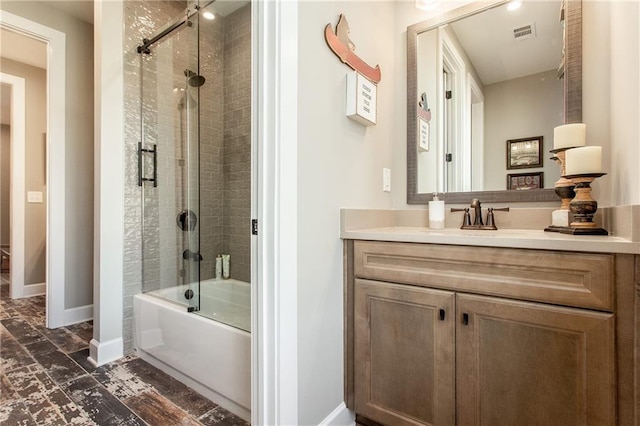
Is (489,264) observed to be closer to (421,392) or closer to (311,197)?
(421,392)

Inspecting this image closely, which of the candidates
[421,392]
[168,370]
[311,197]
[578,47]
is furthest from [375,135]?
[168,370]

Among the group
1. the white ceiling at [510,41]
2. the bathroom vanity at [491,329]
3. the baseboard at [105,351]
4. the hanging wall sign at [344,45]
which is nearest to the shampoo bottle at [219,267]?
the baseboard at [105,351]

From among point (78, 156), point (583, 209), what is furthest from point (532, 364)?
point (78, 156)

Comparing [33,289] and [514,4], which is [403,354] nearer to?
[514,4]

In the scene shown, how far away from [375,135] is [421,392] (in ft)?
3.99

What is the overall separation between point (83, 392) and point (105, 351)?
352 millimetres

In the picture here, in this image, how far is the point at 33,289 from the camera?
3246mm

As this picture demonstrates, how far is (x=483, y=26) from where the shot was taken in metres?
1.57

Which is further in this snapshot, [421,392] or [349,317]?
[349,317]

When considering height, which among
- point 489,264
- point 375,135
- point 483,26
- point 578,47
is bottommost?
point 489,264

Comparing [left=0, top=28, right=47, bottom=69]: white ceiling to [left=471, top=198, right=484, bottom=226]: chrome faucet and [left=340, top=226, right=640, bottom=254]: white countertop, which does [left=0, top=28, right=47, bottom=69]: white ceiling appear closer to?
[left=340, top=226, right=640, bottom=254]: white countertop

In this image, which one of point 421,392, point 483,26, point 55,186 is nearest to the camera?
point 421,392

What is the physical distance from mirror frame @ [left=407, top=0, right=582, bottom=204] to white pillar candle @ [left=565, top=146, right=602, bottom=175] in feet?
1.06

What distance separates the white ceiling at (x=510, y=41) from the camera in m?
1.40
